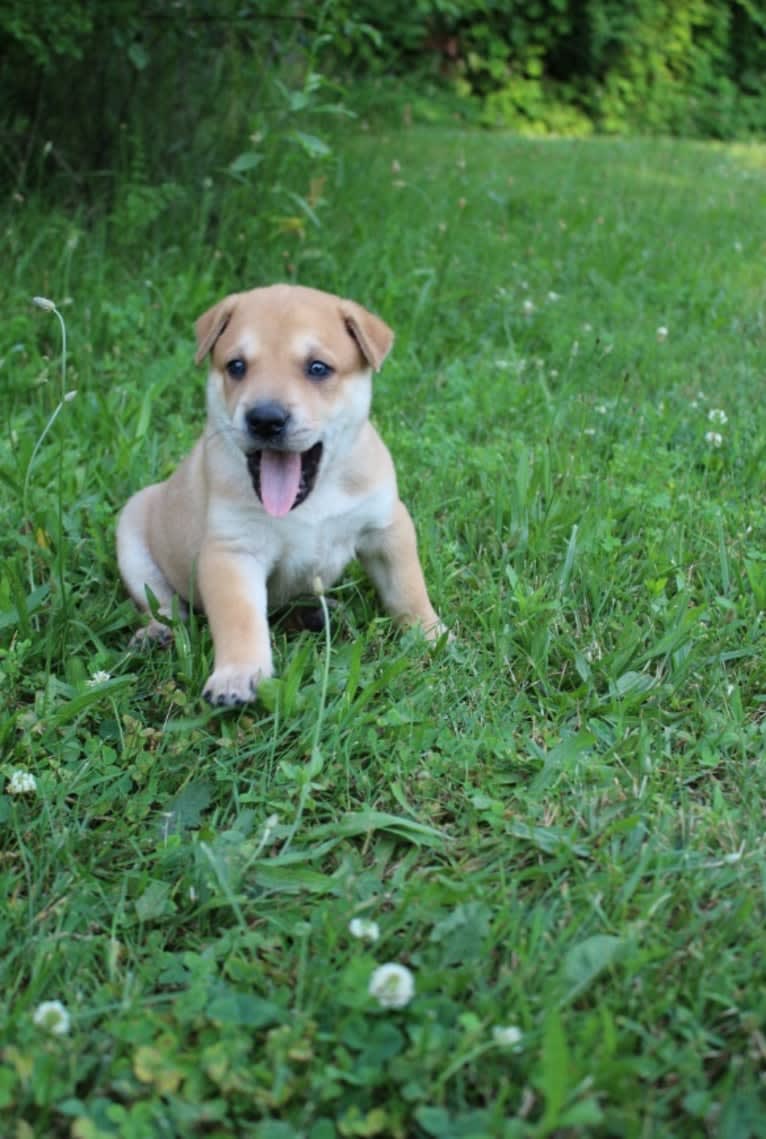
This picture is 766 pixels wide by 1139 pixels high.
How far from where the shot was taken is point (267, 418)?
2633mm

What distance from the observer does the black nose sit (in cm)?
263

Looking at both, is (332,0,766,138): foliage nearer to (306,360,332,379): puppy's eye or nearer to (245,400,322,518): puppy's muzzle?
(306,360,332,379): puppy's eye

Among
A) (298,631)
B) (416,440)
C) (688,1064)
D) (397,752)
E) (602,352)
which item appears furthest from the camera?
(602,352)

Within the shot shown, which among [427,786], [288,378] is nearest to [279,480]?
[288,378]

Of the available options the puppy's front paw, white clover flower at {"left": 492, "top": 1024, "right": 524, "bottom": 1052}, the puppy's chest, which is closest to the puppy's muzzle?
the puppy's chest

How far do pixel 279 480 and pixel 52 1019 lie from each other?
4.88ft

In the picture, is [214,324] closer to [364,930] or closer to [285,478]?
[285,478]

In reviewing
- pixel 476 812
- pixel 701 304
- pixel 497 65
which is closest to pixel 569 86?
pixel 497 65

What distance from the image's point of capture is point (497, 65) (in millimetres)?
14625

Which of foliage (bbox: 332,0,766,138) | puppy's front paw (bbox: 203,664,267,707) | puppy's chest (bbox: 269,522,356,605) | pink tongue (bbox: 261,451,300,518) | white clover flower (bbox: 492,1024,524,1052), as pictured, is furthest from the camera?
foliage (bbox: 332,0,766,138)

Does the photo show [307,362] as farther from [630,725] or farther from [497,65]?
[497,65]

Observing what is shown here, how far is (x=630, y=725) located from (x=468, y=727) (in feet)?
1.28

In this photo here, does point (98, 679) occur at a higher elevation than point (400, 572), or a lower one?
lower

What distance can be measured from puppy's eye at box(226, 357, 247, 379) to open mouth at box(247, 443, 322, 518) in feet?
0.73
